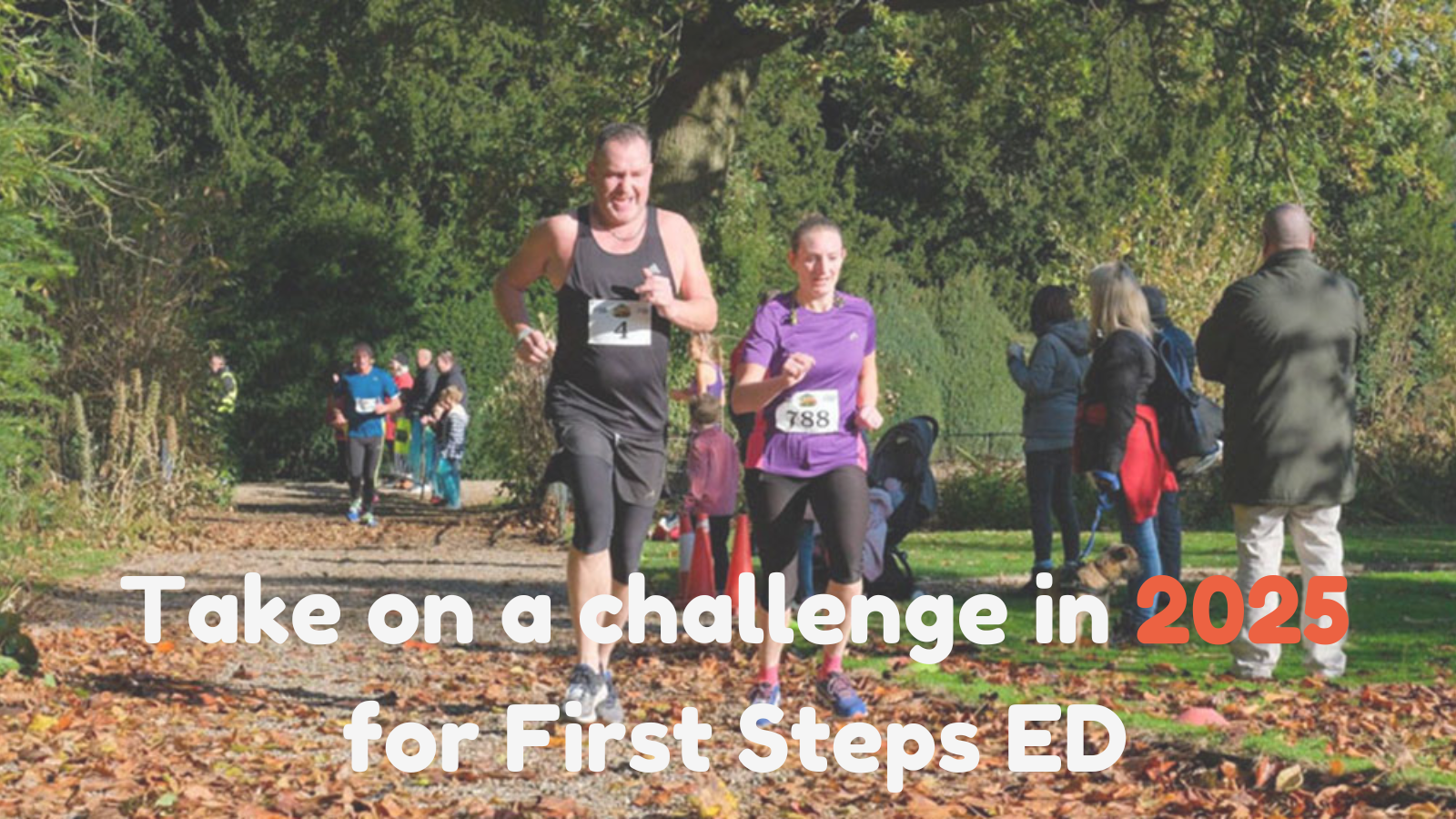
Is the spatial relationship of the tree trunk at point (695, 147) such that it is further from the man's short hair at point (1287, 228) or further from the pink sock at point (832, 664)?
the pink sock at point (832, 664)

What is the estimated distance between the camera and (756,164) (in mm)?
38188

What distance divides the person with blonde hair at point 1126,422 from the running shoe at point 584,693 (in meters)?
3.22

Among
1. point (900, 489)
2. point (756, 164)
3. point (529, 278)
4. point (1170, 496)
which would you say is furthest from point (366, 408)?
point (756, 164)

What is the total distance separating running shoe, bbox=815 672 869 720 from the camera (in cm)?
822

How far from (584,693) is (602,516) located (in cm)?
65

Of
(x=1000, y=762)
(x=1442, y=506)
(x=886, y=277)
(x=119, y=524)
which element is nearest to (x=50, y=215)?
(x=119, y=524)

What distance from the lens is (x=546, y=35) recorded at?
22109 mm

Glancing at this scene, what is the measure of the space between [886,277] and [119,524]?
2049cm

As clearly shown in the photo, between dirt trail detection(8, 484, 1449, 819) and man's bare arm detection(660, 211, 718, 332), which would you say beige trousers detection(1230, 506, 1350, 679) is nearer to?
dirt trail detection(8, 484, 1449, 819)

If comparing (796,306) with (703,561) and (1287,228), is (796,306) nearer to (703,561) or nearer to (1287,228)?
(1287,228)

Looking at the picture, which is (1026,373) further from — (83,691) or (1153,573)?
(83,691)

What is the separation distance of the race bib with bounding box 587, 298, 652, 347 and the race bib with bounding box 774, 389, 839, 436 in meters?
0.62

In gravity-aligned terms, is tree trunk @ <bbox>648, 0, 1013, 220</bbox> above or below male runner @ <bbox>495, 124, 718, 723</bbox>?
above

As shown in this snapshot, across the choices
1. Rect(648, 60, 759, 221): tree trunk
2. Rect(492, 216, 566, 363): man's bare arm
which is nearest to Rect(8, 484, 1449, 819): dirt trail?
Rect(492, 216, 566, 363): man's bare arm
